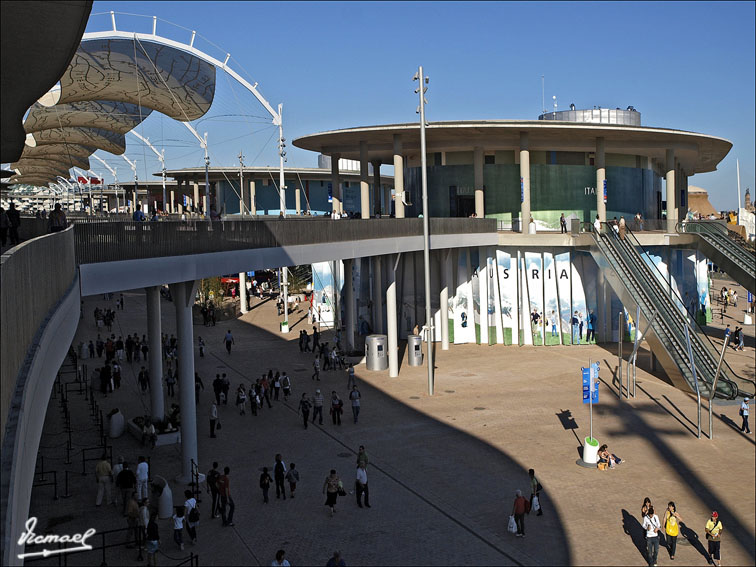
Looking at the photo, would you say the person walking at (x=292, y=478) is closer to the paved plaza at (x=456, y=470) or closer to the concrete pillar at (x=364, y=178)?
the paved plaza at (x=456, y=470)

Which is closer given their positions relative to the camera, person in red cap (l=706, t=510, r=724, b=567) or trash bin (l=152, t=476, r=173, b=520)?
person in red cap (l=706, t=510, r=724, b=567)

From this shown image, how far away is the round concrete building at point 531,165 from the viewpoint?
41625 millimetres

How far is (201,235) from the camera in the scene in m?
20.6

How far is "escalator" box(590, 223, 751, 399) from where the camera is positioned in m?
26.6

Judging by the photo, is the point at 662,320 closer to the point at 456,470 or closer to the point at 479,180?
the point at 456,470

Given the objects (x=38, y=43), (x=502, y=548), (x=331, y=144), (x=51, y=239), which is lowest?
(x=502, y=548)

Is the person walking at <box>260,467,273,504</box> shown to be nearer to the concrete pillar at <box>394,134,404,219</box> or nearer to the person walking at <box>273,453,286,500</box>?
the person walking at <box>273,453,286,500</box>

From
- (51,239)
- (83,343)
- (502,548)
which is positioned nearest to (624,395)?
(502,548)

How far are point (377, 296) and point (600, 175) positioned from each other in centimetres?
1429

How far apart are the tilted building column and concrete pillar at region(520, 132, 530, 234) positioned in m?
3.94

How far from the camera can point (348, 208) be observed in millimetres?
90438

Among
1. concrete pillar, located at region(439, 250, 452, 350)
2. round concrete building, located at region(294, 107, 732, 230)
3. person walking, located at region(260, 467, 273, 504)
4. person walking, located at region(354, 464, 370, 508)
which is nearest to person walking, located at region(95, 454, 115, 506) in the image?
person walking, located at region(260, 467, 273, 504)

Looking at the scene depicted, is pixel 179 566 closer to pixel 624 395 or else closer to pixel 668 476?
pixel 668 476

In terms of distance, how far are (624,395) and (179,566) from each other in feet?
62.4
